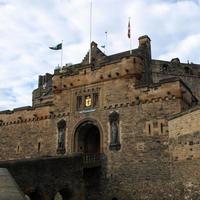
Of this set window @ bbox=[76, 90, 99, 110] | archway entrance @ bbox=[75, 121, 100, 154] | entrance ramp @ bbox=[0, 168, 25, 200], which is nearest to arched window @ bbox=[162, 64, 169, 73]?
archway entrance @ bbox=[75, 121, 100, 154]

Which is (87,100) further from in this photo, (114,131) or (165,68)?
(165,68)

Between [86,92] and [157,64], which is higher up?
[157,64]

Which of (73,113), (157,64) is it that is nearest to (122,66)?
(73,113)

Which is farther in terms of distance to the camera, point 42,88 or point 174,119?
point 42,88

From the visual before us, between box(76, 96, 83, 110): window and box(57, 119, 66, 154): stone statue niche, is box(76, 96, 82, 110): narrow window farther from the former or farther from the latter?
box(57, 119, 66, 154): stone statue niche

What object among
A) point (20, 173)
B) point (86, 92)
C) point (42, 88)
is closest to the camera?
point (20, 173)

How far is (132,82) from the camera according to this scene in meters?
22.5

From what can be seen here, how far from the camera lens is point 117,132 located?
22375mm

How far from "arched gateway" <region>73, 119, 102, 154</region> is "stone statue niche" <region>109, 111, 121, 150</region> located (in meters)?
1.04

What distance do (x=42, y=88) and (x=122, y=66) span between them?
22022mm

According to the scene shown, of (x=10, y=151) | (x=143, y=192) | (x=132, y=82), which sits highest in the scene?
(x=132, y=82)

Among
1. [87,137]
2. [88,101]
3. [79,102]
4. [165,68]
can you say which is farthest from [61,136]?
[165,68]

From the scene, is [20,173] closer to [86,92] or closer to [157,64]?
Result: [86,92]

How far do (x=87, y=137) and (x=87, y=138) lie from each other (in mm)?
79
